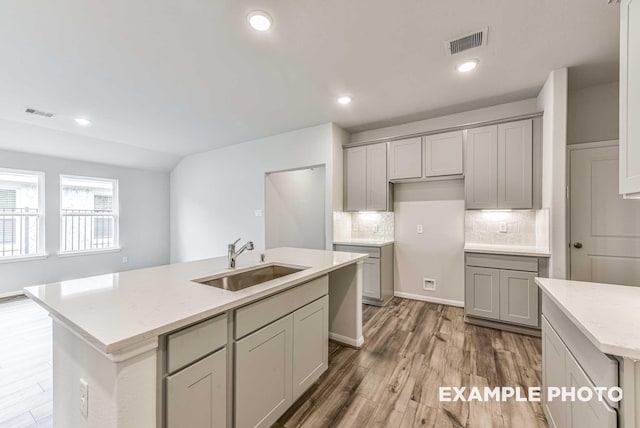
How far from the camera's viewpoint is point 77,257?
5.24 meters

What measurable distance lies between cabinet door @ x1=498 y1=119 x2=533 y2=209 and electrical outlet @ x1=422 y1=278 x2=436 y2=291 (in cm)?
143

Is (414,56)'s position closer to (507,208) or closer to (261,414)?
(507,208)

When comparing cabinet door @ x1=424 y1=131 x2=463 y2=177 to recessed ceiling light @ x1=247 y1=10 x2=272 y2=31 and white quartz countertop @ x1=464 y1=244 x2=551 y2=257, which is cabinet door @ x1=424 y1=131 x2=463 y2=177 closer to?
white quartz countertop @ x1=464 y1=244 x2=551 y2=257

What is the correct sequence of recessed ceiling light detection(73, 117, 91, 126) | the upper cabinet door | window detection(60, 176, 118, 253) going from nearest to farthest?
the upper cabinet door → recessed ceiling light detection(73, 117, 91, 126) → window detection(60, 176, 118, 253)

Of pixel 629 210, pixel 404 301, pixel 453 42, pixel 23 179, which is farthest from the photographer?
pixel 23 179

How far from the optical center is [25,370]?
89.1 inches

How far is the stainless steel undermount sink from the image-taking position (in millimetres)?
1768

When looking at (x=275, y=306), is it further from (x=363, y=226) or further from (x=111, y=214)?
(x=111, y=214)

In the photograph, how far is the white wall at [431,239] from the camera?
12.1 feet

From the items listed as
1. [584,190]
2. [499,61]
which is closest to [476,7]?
[499,61]

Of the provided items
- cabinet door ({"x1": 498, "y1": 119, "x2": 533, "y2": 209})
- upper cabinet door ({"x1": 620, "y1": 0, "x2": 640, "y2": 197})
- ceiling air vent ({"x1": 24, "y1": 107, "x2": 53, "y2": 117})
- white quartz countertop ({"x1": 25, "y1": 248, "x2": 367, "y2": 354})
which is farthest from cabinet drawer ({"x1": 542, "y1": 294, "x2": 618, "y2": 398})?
ceiling air vent ({"x1": 24, "y1": 107, "x2": 53, "y2": 117})

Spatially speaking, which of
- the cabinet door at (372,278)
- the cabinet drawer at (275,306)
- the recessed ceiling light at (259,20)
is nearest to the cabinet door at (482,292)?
the cabinet door at (372,278)

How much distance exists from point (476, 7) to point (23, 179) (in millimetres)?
7115

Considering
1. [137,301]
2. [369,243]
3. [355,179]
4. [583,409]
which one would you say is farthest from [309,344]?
[355,179]
